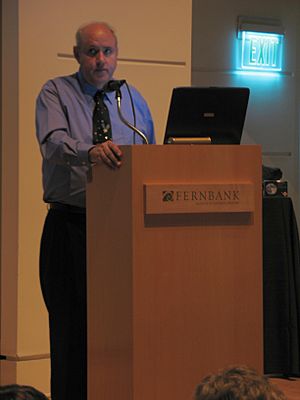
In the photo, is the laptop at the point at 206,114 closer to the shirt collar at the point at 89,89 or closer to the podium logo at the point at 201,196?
the podium logo at the point at 201,196

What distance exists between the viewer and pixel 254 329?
2.39 metres

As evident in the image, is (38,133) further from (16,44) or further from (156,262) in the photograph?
(16,44)

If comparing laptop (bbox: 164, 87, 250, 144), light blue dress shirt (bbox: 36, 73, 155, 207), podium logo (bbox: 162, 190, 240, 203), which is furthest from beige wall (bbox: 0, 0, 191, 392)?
podium logo (bbox: 162, 190, 240, 203)

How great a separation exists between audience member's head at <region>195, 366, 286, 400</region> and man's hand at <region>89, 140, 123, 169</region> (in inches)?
42.4

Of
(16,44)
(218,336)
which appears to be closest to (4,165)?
(16,44)

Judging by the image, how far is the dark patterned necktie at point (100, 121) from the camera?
2799mm

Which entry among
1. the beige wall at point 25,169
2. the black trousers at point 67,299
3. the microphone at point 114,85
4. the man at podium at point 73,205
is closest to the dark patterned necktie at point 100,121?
the man at podium at point 73,205

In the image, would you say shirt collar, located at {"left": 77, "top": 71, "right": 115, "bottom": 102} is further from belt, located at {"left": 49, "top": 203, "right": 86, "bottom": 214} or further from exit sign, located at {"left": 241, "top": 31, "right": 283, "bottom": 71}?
exit sign, located at {"left": 241, "top": 31, "right": 283, "bottom": 71}

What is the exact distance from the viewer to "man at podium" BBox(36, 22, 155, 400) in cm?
280

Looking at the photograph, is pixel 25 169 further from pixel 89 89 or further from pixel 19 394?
pixel 19 394

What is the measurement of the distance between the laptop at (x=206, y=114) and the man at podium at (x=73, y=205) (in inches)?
13.9

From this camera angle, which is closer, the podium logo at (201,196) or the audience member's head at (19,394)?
the audience member's head at (19,394)

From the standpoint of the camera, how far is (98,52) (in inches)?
111

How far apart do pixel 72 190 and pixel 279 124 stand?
12.2 ft
